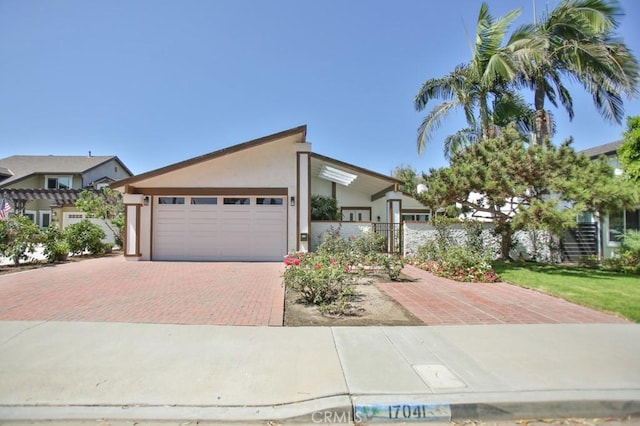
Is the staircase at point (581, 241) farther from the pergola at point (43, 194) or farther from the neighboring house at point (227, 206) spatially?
the pergola at point (43, 194)

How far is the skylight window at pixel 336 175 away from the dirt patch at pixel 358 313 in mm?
8831

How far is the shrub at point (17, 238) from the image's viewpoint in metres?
12.3

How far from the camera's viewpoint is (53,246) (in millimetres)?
13664

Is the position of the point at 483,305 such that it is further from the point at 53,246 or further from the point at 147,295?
the point at 53,246

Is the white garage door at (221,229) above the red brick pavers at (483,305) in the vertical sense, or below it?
above

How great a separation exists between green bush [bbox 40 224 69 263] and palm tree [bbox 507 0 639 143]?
1948 centimetres

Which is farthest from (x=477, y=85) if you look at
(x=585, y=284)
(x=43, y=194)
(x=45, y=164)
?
(x=45, y=164)

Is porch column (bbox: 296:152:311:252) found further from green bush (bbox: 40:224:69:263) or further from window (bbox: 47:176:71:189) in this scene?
window (bbox: 47:176:71:189)

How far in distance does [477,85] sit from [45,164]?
3736 centimetres

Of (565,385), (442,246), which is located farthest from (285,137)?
(565,385)

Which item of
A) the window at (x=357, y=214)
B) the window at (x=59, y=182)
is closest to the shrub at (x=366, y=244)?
the window at (x=357, y=214)

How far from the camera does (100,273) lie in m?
10.8

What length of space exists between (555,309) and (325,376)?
17.3ft

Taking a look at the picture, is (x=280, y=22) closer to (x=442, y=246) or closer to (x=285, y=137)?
(x=285, y=137)
